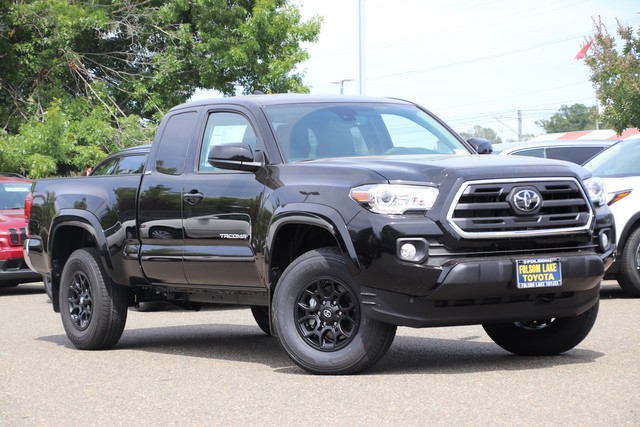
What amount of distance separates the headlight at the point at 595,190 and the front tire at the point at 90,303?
13.5ft

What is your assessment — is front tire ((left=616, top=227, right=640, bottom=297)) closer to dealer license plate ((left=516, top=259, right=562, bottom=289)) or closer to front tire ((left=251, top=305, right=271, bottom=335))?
front tire ((left=251, top=305, right=271, bottom=335))

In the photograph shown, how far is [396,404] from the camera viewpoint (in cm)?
691

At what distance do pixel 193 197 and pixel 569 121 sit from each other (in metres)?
123

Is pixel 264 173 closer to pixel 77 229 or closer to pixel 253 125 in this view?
pixel 253 125

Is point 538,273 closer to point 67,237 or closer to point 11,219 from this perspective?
point 67,237

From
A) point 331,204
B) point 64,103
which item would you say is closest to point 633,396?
point 331,204

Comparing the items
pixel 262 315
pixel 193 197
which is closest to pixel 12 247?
pixel 262 315

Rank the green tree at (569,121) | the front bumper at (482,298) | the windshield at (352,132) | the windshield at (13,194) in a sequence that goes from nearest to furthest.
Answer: the front bumper at (482,298)
the windshield at (352,132)
the windshield at (13,194)
the green tree at (569,121)

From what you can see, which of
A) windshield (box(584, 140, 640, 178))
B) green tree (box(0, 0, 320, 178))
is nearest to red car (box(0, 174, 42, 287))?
windshield (box(584, 140, 640, 178))

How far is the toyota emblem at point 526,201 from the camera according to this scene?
782 centimetres

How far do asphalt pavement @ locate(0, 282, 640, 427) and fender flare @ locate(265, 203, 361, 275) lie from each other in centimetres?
81

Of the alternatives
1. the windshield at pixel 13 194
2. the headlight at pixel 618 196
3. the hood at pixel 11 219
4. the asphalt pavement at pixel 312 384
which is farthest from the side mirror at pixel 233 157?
the windshield at pixel 13 194

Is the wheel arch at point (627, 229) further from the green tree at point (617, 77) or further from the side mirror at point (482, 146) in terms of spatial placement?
the green tree at point (617, 77)

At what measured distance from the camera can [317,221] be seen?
8055 mm
